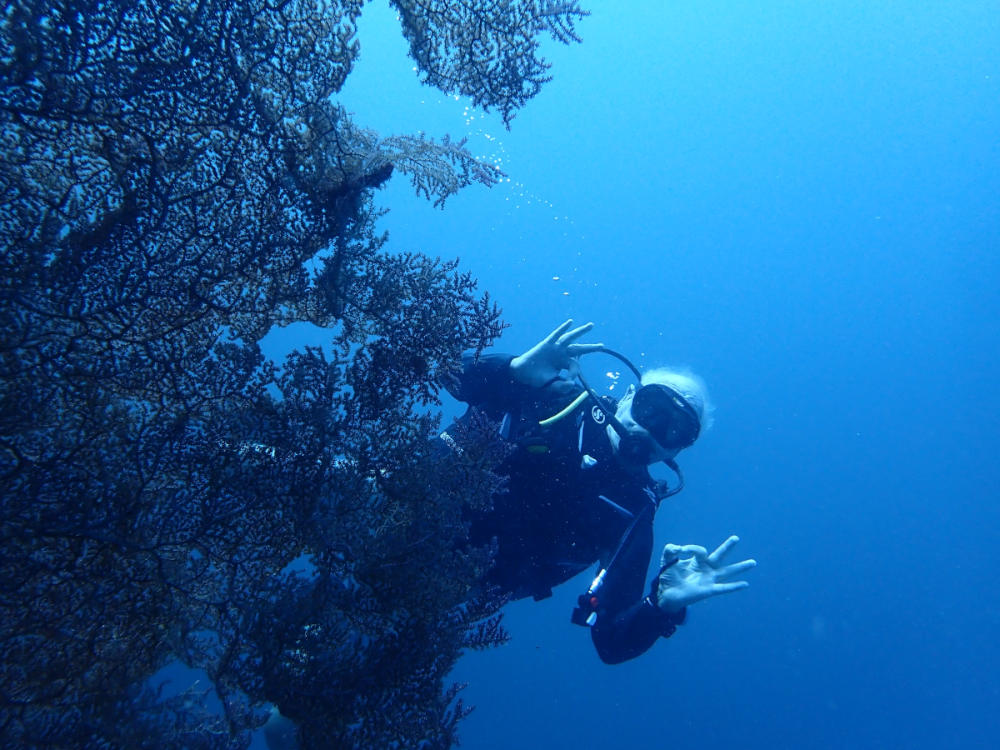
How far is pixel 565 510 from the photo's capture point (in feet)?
16.7

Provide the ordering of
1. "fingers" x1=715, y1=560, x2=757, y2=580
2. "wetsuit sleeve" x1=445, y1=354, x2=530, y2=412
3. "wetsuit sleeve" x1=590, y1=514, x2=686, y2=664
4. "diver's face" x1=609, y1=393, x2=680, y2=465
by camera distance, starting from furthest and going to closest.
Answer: "diver's face" x1=609, y1=393, x2=680, y2=465, "wetsuit sleeve" x1=445, y1=354, x2=530, y2=412, "wetsuit sleeve" x1=590, y1=514, x2=686, y2=664, "fingers" x1=715, y1=560, x2=757, y2=580

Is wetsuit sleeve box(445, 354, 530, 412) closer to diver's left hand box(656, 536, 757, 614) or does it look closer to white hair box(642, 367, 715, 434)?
diver's left hand box(656, 536, 757, 614)

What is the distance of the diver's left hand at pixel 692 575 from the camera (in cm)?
412

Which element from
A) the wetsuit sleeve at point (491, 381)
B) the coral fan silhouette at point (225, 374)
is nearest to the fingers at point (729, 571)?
the coral fan silhouette at point (225, 374)

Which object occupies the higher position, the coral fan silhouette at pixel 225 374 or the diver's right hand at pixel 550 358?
the diver's right hand at pixel 550 358

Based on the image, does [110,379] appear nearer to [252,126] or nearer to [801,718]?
[252,126]

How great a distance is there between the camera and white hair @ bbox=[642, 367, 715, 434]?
6.36 meters

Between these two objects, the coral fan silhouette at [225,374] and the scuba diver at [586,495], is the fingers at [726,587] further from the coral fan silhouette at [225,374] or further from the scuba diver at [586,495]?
the coral fan silhouette at [225,374]

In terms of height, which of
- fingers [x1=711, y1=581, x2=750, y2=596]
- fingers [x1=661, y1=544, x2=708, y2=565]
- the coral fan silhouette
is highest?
fingers [x1=661, y1=544, x2=708, y2=565]

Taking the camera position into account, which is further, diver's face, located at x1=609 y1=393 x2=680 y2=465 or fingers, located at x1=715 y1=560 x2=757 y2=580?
diver's face, located at x1=609 y1=393 x2=680 y2=465

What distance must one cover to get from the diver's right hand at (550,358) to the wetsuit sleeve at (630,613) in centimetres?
202

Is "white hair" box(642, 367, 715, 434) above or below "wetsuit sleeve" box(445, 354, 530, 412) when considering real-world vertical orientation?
above

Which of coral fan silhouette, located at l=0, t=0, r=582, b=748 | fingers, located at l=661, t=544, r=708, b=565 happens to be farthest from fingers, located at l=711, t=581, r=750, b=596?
coral fan silhouette, located at l=0, t=0, r=582, b=748

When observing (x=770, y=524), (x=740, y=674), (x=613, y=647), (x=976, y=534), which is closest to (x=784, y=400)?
(x=770, y=524)
